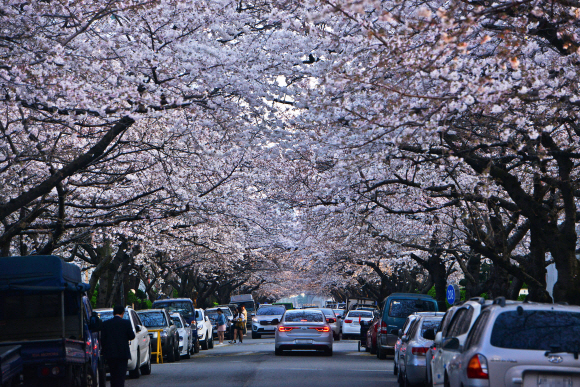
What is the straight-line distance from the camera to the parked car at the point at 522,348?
25.1 feet

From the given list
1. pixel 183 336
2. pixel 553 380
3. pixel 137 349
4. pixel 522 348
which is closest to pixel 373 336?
pixel 183 336

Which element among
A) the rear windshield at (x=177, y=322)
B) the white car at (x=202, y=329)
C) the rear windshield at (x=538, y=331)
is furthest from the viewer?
the white car at (x=202, y=329)

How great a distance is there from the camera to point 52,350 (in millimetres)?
11523

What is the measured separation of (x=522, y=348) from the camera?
7.87 m

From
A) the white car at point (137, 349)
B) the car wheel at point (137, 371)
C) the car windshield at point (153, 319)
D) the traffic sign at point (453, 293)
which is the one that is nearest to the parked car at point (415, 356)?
the white car at point (137, 349)

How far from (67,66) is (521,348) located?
8.98 metres

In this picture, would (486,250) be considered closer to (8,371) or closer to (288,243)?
(8,371)

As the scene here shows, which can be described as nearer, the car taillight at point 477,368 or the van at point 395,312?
the car taillight at point 477,368

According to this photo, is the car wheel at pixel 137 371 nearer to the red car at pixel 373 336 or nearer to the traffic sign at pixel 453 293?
the red car at pixel 373 336

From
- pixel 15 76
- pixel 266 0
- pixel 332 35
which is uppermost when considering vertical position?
pixel 266 0

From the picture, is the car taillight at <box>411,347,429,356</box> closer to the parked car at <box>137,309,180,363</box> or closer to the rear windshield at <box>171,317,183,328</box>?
the parked car at <box>137,309,180,363</box>

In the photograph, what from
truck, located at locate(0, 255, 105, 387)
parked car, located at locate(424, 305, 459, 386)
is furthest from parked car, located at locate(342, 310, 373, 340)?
parked car, located at locate(424, 305, 459, 386)

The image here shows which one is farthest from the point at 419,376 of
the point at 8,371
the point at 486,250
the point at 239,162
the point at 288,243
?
the point at 288,243

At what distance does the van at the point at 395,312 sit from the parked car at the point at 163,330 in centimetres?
630
